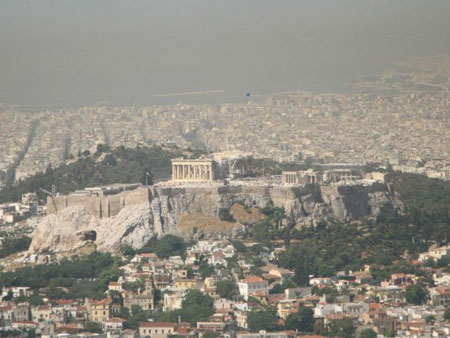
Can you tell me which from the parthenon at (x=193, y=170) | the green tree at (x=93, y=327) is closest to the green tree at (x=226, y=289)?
the green tree at (x=93, y=327)

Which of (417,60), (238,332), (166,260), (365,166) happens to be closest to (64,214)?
(166,260)

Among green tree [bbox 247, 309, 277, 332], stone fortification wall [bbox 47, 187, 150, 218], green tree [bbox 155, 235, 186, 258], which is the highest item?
stone fortification wall [bbox 47, 187, 150, 218]

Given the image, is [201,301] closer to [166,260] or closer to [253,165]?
[166,260]

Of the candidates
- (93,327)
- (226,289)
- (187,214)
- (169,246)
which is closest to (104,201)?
(187,214)

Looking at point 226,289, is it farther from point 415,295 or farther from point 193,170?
point 193,170

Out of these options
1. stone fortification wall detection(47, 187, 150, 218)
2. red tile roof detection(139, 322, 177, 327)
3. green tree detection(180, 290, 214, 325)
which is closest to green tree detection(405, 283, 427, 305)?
green tree detection(180, 290, 214, 325)

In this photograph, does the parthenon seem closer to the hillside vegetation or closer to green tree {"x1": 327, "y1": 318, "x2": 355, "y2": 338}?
the hillside vegetation
